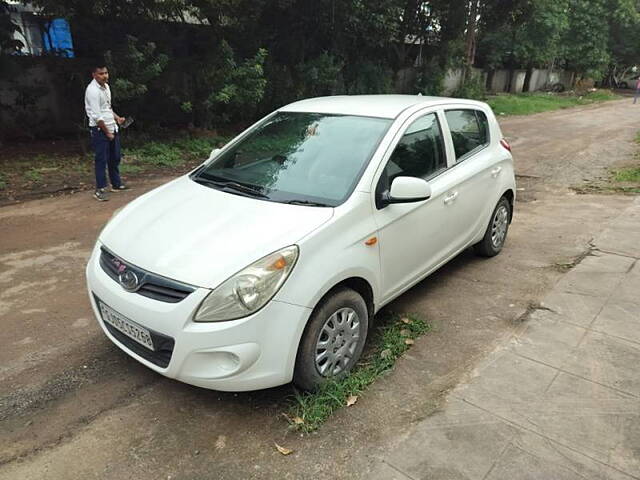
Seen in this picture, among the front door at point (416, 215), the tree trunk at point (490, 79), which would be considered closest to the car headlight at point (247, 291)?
the front door at point (416, 215)

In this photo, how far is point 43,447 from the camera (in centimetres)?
259

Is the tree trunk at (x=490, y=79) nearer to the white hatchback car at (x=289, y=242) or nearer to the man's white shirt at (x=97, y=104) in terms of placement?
the man's white shirt at (x=97, y=104)

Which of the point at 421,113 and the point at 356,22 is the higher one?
the point at 356,22

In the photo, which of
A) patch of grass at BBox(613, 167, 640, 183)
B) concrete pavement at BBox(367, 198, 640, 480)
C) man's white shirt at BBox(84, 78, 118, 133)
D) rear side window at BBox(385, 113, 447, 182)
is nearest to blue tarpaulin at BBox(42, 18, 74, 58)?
man's white shirt at BBox(84, 78, 118, 133)

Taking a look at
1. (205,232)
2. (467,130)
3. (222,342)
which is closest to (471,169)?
(467,130)

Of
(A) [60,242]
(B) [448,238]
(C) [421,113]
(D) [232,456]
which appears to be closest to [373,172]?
(C) [421,113]

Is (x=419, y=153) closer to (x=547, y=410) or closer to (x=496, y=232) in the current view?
(x=496, y=232)

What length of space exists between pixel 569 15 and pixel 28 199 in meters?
35.6

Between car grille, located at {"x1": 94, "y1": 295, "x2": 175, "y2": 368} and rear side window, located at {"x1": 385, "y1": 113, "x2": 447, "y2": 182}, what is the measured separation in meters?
1.75

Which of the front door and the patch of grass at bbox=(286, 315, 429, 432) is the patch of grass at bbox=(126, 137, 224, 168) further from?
the patch of grass at bbox=(286, 315, 429, 432)

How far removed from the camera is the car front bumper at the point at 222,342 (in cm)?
246

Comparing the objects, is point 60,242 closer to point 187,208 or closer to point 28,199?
point 28,199

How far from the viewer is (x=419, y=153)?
3.70m

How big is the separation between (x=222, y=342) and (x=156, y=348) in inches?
17.1
